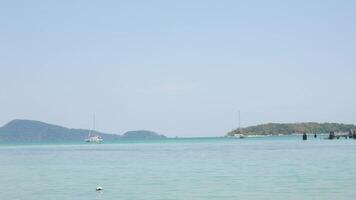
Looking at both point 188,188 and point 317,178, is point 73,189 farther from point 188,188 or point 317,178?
point 317,178

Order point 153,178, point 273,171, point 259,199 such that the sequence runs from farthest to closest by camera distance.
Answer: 1. point 273,171
2. point 153,178
3. point 259,199

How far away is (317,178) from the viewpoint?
151ft

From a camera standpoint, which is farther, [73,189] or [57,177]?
[57,177]

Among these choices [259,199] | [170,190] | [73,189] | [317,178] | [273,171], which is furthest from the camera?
[273,171]

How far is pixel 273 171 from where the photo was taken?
179 feet

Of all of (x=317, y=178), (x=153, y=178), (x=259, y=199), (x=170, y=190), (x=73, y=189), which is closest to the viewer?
(x=259, y=199)

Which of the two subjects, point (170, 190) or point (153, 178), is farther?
point (153, 178)

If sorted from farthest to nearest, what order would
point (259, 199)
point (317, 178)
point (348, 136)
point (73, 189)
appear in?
1. point (348, 136)
2. point (317, 178)
3. point (73, 189)
4. point (259, 199)

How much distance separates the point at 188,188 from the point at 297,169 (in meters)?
18.0

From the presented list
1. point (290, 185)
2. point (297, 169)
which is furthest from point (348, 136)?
point (290, 185)

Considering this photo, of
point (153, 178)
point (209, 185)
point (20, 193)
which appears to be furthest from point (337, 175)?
point (20, 193)

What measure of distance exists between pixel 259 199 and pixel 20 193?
1685cm

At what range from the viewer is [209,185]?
42.8 metres

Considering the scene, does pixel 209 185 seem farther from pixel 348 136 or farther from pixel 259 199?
pixel 348 136
